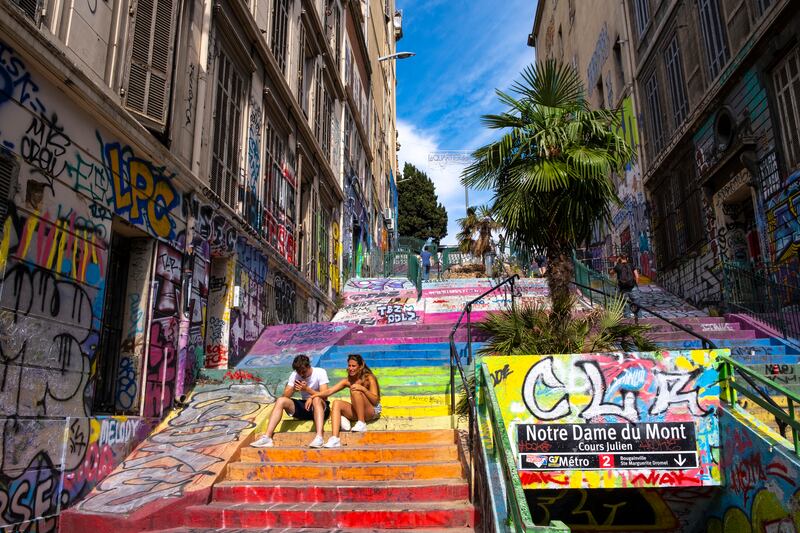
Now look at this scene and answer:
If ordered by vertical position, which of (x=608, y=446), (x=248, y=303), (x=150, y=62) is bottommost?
(x=608, y=446)

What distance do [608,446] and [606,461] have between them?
7.2 inches

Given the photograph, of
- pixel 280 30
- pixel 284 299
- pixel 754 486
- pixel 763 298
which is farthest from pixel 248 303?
pixel 763 298

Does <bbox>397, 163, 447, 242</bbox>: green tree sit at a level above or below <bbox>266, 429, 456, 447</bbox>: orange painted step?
above

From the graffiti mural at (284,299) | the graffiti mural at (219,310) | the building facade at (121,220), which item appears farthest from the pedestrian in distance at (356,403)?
the graffiti mural at (284,299)

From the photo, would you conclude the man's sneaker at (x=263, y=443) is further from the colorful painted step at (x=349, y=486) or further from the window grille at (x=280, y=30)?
the window grille at (x=280, y=30)

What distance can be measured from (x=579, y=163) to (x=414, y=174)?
44.9 meters

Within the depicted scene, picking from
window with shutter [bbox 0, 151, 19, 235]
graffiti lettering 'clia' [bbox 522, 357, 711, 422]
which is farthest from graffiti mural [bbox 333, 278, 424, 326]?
window with shutter [bbox 0, 151, 19, 235]

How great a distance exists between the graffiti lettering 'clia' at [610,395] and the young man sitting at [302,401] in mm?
2613

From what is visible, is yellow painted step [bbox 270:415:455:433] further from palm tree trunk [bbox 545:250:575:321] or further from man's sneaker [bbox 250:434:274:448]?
palm tree trunk [bbox 545:250:575:321]

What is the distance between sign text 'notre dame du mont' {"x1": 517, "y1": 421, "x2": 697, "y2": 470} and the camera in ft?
24.0

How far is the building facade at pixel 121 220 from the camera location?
5406mm

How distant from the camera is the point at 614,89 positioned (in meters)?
25.5

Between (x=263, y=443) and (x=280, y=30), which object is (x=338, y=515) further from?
(x=280, y=30)

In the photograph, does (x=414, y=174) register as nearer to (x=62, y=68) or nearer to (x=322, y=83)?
(x=322, y=83)
